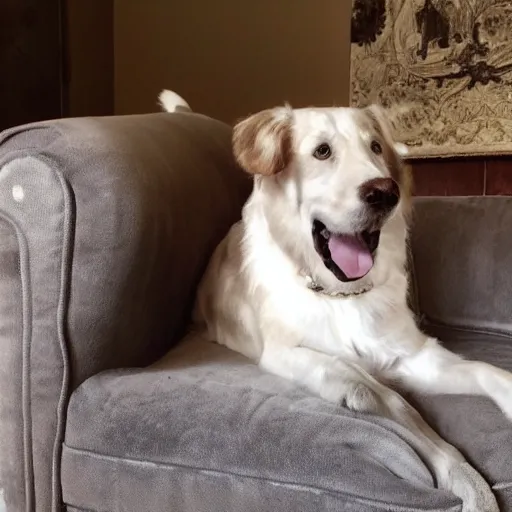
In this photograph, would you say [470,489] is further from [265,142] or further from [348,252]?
[265,142]

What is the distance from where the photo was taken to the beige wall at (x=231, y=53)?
2.68 metres

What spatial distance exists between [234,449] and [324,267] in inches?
18.2

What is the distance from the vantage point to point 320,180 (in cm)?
123

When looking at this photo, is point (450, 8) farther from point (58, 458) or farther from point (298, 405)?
point (58, 458)

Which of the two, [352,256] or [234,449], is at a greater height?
[352,256]

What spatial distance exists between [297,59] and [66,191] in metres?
1.92

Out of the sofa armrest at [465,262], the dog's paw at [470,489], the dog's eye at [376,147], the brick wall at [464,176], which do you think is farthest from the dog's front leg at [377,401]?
the brick wall at [464,176]

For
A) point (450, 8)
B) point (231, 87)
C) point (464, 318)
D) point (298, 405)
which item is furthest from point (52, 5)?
point (298, 405)

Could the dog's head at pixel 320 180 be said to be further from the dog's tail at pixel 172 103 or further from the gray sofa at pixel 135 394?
the dog's tail at pixel 172 103

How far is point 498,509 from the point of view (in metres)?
0.83

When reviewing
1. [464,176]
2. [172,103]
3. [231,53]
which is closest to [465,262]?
[172,103]

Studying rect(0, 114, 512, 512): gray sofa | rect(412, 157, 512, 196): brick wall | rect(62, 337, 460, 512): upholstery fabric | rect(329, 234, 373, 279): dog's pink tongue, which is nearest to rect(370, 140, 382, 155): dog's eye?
rect(329, 234, 373, 279): dog's pink tongue

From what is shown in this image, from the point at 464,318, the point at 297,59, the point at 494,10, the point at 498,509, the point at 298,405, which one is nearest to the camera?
the point at 498,509

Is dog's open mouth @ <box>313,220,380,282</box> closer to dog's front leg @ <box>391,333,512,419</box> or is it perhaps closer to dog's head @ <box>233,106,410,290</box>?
dog's head @ <box>233,106,410,290</box>
